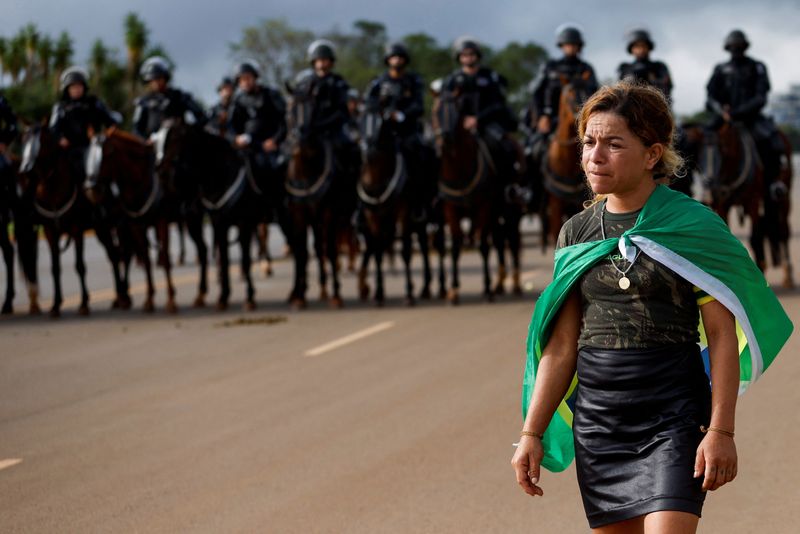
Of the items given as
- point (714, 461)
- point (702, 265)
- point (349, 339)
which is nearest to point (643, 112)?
point (702, 265)

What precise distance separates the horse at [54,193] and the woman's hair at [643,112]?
45.9 ft

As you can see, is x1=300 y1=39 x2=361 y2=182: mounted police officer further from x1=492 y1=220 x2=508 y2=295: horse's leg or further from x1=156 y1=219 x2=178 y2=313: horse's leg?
x1=156 y1=219 x2=178 y2=313: horse's leg

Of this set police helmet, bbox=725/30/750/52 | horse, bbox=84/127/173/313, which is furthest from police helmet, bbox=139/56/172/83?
police helmet, bbox=725/30/750/52

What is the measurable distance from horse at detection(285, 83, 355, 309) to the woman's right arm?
13.2 m

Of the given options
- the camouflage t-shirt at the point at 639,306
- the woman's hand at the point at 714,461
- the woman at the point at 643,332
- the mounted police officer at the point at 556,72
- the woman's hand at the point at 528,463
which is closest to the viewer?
the woman's hand at the point at 714,461

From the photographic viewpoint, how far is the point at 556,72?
1830cm

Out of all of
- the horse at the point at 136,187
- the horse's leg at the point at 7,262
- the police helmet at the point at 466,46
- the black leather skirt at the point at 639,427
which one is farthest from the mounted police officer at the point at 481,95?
the black leather skirt at the point at 639,427

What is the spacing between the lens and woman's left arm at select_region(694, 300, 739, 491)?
4.25 m

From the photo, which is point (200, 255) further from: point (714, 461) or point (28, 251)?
point (714, 461)

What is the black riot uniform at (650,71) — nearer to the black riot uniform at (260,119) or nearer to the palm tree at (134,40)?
the black riot uniform at (260,119)

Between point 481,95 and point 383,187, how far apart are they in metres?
1.68

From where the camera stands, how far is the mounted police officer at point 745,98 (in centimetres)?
1808

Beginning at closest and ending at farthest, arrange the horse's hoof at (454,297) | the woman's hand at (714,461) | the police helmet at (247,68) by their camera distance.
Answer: the woman's hand at (714,461) < the horse's hoof at (454,297) < the police helmet at (247,68)

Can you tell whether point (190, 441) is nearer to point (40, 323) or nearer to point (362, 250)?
point (40, 323)
